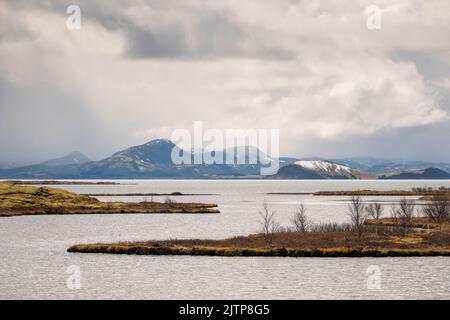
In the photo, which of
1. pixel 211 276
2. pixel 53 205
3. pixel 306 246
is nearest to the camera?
pixel 211 276

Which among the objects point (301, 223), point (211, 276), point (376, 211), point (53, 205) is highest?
point (53, 205)

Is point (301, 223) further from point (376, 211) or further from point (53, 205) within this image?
point (53, 205)

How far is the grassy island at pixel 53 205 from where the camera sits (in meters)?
159

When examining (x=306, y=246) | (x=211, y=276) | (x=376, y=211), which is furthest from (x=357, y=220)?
(x=376, y=211)

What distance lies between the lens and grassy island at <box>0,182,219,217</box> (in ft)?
522

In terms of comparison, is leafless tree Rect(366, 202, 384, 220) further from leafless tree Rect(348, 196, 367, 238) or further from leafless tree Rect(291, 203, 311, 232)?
leafless tree Rect(291, 203, 311, 232)

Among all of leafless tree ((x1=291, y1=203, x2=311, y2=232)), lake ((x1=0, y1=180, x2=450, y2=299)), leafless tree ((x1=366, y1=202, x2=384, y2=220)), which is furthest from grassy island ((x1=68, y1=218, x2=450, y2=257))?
leafless tree ((x1=366, y1=202, x2=384, y2=220))

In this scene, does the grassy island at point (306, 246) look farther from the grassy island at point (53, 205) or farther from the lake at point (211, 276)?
the grassy island at point (53, 205)

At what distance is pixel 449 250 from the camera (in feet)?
234

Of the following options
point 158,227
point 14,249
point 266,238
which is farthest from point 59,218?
point 266,238

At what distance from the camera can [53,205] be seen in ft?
560

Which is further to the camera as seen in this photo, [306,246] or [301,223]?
[301,223]

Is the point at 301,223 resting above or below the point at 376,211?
above
